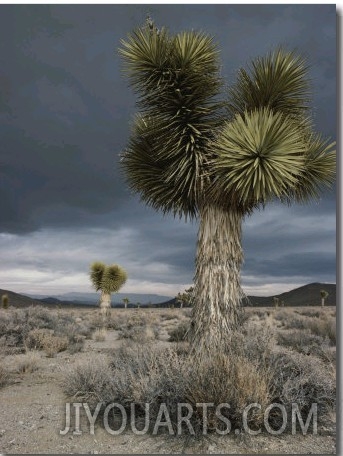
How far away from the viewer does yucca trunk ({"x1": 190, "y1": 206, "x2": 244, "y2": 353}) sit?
7.41 metres

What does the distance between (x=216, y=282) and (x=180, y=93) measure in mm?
3452

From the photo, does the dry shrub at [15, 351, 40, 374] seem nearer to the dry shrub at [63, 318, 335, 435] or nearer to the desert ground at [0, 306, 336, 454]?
the desert ground at [0, 306, 336, 454]

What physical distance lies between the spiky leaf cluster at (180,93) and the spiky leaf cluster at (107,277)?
62.3 feet

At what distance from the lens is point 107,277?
26625mm

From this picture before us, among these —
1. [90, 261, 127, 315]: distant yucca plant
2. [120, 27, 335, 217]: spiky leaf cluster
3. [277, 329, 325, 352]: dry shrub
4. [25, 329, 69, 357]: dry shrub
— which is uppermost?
[120, 27, 335, 217]: spiky leaf cluster

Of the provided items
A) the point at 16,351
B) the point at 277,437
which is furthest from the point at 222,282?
the point at 16,351

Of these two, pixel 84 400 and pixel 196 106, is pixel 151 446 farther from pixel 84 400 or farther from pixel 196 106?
pixel 196 106

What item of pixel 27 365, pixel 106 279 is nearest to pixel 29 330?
pixel 27 365

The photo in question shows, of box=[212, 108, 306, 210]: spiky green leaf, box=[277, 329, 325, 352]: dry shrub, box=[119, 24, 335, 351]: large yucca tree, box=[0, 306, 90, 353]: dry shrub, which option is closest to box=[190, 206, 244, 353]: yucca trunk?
box=[119, 24, 335, 351]: large yucca tree

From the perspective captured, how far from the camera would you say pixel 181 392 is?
5.48m

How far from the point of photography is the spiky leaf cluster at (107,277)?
26.7 meters

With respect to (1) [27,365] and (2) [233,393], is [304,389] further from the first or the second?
(1) [27,365]

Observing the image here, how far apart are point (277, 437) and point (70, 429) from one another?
2.59m

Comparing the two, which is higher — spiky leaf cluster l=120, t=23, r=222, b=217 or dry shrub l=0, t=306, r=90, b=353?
spiky leaf cluster l=120, t=23, r=222, b=217
